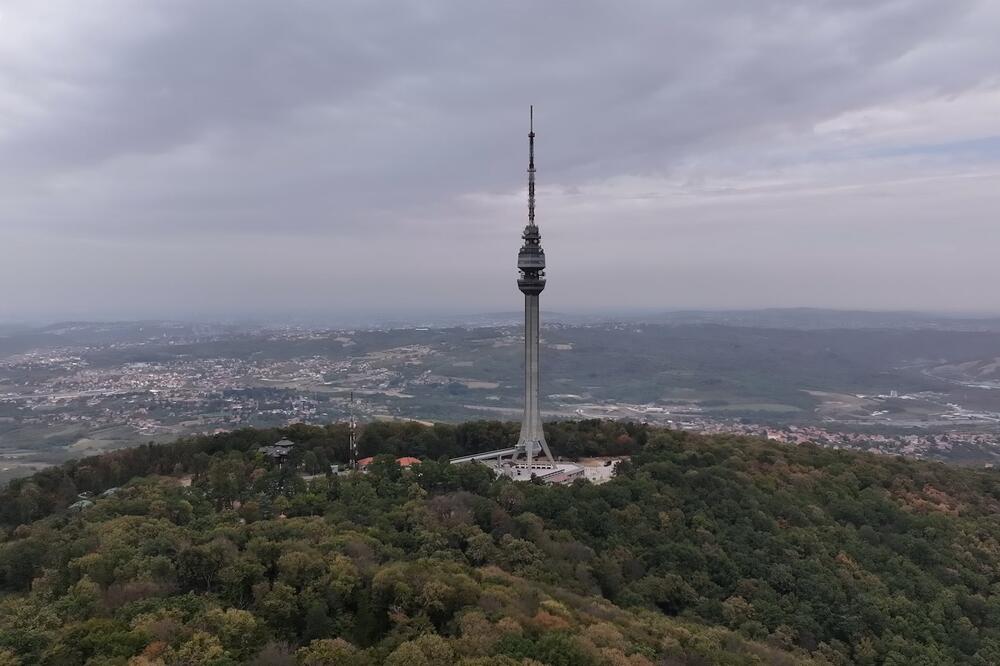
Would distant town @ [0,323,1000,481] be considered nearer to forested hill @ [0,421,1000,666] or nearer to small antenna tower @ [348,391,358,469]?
forested hill @ [0,421,1000,666]

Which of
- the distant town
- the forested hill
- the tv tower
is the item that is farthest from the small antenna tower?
the distant town

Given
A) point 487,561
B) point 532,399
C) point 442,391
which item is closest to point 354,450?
point 532,399

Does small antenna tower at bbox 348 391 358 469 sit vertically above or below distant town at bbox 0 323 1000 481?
above

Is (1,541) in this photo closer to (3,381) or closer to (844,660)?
(844,660)

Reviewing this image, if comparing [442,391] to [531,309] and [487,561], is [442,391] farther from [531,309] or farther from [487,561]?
[487,561]

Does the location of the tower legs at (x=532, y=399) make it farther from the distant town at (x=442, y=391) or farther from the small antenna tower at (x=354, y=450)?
the distant town at (x=442, y=391)

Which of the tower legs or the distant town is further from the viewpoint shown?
the distant town
